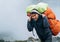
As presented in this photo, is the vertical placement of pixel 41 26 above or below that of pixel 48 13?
below

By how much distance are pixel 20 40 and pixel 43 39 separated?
966mm

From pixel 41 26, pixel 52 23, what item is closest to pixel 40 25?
pixel 41 26

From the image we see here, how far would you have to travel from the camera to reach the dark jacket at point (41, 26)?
6.29ft

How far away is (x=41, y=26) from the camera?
76.0 inches

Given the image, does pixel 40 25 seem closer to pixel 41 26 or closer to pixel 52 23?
pixel 41 26

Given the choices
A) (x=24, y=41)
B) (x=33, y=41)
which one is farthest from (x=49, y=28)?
(x=24, y=41)

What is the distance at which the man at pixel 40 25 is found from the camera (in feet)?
6.29

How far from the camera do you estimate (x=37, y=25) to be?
1.95 meters

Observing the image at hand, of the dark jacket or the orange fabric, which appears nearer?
the dark jacket

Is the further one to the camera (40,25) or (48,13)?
(48,13)

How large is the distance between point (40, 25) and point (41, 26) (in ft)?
0.04

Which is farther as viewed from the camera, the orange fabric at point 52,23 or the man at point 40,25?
the orange fabric at point 52,23

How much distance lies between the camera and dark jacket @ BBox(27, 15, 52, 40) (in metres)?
1.92

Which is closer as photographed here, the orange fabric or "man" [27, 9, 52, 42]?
"man" [27, 9, 52, 42]
